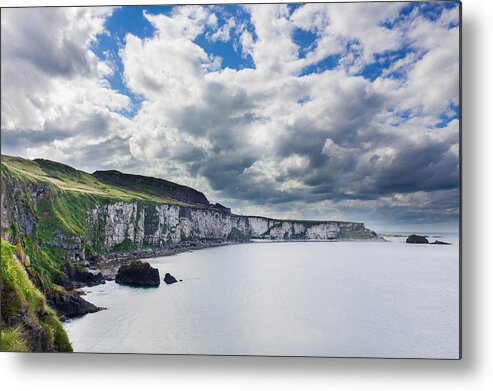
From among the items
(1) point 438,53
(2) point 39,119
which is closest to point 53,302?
(2) point 39,119

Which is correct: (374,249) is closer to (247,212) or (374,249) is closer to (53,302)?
(247,212)

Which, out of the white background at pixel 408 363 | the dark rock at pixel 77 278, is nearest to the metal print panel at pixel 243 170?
the dark rock at pixel 77 278

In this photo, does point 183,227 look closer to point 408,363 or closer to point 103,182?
point 103,182

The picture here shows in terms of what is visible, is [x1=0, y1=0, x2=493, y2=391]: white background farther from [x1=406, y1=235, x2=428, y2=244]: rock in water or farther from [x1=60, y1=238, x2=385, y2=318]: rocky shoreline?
[x1=60, y1=238, x2=385, y2=318]: rocky shoreline

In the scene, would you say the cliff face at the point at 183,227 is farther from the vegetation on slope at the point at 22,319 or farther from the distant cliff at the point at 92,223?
the vegetation on slope at the point at 22,319

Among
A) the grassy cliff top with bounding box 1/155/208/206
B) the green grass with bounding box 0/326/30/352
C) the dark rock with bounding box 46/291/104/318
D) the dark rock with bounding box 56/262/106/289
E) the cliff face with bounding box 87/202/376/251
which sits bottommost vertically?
the green grass with bounding box 0/326/30/352

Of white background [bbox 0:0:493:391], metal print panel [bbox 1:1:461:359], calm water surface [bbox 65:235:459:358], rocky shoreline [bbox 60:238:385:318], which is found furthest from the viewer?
rocky shoreline [bbox 60:238:385:318]

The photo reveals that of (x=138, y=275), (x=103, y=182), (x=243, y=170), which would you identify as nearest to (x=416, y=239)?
(x=243, y=170)

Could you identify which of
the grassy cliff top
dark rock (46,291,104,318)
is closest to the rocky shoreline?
dark rock (46,291,104,318)
